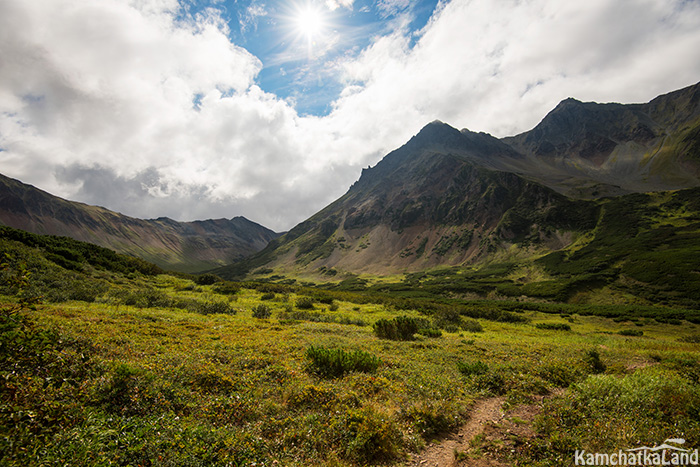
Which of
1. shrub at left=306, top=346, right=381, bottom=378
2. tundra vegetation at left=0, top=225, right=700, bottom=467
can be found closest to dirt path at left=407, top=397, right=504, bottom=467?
tundra vegetation at left=0, top=225, right=700, bottom=467

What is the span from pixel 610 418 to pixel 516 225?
586 ft

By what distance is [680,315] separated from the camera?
145 ft

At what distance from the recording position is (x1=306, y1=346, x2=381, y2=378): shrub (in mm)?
11156

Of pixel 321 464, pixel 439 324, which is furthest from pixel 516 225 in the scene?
pixel 321 464

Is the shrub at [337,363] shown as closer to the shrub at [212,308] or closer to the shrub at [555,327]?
the shrub at [212,308]

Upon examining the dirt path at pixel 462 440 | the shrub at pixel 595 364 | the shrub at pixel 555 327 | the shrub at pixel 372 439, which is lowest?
the shrub at pixel 555 327

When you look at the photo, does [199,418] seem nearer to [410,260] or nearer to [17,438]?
[17,438]

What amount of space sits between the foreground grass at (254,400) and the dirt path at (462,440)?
303mm

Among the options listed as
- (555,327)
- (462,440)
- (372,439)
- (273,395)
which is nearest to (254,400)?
(273,395)

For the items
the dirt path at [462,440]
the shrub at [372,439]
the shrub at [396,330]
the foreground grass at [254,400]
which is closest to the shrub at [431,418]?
the foreground grass at [254,400]

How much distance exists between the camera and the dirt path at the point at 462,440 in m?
6.62

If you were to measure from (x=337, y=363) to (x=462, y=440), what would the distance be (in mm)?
5276

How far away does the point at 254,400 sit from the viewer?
8.19m

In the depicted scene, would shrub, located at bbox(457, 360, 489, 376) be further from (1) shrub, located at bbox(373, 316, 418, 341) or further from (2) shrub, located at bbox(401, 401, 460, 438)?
(1) shrub, located at bbox(373, 316, 418, 341)
